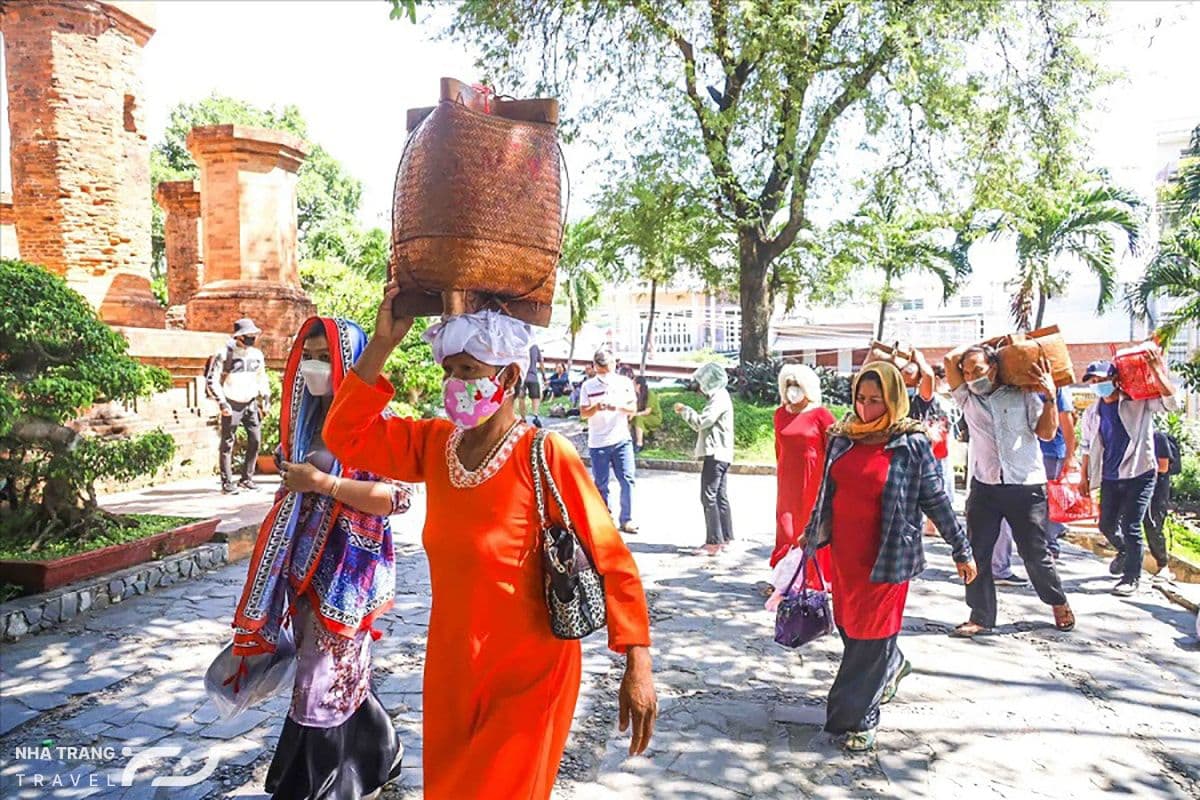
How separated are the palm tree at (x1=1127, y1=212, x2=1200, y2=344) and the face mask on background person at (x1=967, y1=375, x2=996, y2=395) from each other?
6.13 m

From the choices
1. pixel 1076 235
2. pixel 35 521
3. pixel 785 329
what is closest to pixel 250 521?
pixel 35 521

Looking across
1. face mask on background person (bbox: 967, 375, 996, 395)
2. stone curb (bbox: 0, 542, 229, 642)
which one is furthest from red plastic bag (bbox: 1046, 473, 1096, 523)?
stone curb (bbox: 0, 542, 229, 642)

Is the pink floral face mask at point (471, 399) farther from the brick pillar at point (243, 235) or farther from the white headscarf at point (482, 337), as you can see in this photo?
the brick pillar at point (243, 235)

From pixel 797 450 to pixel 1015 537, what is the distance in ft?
5.03

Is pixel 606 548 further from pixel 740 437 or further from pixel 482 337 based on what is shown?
pixel 740 437

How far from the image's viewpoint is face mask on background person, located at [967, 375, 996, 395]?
18.3ft

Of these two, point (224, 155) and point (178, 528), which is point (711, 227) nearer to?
point (224, 155)

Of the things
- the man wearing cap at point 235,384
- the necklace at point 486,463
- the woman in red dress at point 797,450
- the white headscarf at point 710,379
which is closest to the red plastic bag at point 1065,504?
the woman in red dress at point 797,450

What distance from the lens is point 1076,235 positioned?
1959 cm

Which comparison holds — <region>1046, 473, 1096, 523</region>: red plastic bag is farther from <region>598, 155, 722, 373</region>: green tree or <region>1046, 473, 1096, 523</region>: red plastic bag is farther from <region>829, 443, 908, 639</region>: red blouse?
<region>598, 155, 722, 373</region>: green tree

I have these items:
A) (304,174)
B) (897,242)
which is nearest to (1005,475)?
(897,242)

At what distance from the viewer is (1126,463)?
257 inches

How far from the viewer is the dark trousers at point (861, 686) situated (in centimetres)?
377

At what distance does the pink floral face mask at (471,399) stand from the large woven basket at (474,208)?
22 centimetres
